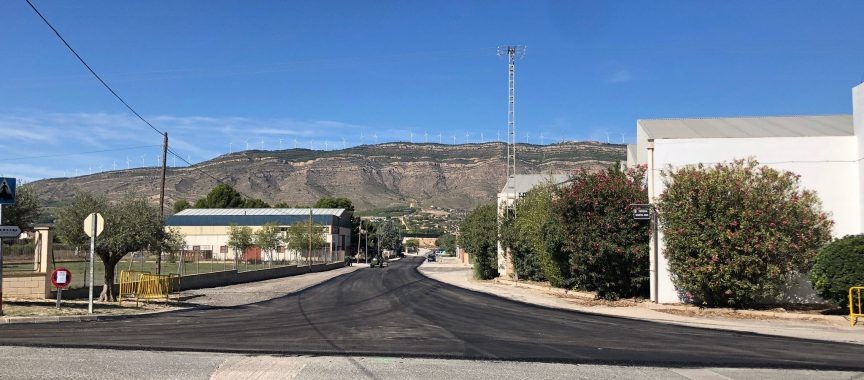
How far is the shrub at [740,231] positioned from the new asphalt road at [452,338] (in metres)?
3.74

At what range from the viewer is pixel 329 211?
381 feet

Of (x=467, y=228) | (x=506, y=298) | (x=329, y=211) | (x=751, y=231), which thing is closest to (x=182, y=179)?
(x=329, y=211)

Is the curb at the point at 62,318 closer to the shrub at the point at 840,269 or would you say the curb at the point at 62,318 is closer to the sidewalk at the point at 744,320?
the sidewalk at the point at 744,320

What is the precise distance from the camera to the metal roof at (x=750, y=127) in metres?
26.9

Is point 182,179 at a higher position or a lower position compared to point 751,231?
higher

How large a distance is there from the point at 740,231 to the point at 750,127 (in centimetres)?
1039

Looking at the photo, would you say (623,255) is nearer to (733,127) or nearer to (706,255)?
(706,255)

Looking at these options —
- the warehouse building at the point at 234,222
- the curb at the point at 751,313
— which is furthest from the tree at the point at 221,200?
the curb at the point at 751,313

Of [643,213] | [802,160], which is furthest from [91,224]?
[802,160]

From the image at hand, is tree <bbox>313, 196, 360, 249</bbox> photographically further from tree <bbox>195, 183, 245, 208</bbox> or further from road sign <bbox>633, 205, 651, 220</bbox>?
road sign <bbox>633, 205, 651, 220</bbox>

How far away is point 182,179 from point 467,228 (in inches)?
5479

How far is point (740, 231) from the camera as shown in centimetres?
2039

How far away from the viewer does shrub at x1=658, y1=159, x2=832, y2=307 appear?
805 inches

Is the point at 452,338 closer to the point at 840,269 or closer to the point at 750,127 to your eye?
the point at 840,269
